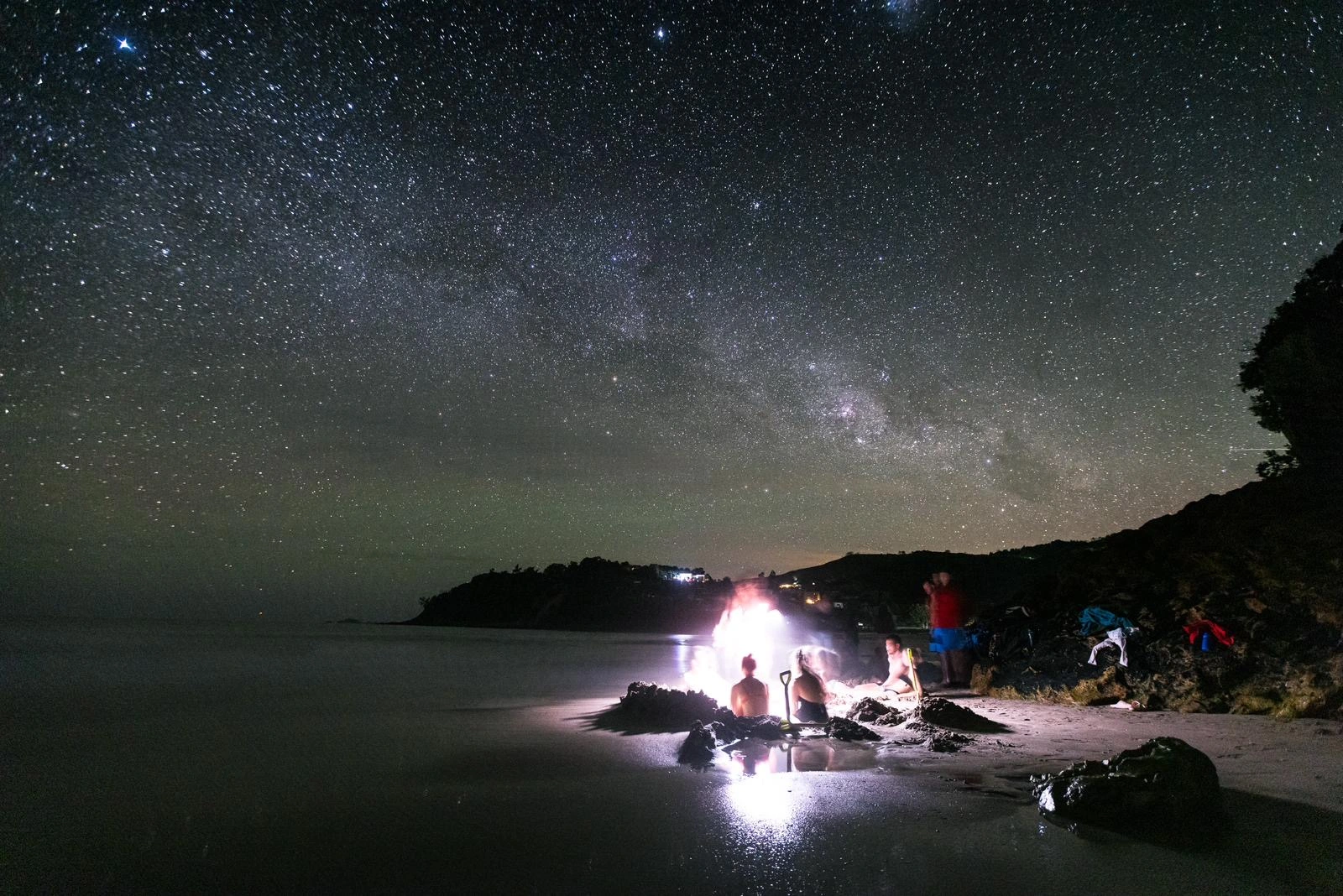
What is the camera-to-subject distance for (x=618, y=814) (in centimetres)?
720

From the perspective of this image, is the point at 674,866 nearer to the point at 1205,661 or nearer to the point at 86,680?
the point at 1205,661

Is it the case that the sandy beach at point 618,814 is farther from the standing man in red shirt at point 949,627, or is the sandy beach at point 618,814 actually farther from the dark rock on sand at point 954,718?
the standing man in red shirt at point 949,627

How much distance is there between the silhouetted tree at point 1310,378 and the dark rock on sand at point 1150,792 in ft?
36.0

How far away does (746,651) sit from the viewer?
1980 cm

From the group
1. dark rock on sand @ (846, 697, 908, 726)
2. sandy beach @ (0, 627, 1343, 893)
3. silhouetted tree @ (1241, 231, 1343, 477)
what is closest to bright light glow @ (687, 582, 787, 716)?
sandy beach @ (0, 627, 1343, 893)

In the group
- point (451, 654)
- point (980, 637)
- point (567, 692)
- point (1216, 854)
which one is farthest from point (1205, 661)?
point (451, 654)

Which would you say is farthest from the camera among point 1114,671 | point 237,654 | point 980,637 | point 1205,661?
point 237,654

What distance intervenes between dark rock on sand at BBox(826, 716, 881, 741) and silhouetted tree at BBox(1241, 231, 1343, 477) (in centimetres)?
1048

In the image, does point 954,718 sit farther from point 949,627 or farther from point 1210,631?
point 949,627

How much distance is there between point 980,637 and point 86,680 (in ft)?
113

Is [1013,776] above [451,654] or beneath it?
above

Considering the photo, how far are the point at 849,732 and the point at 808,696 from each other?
5.02 feet

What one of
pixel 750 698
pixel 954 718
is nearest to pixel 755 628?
pixel 750 698

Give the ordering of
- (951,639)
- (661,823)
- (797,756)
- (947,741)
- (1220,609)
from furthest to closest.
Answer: (951,639)
(1220,609)
(947,741)
(797,756)
(661,823)
